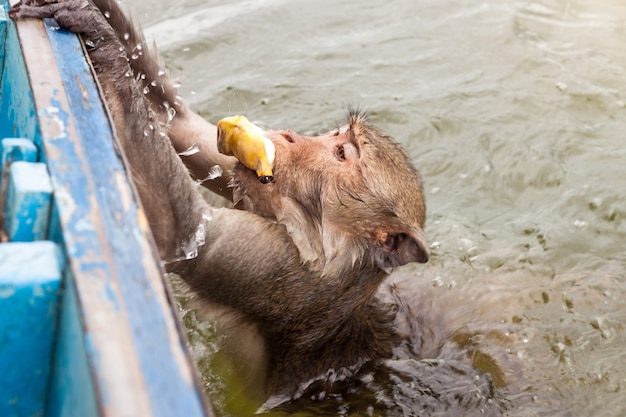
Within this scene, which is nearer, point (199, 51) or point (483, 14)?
point (199, 51)

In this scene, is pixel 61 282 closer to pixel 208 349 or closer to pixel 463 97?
pixel 208 349

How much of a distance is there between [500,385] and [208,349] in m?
1.41

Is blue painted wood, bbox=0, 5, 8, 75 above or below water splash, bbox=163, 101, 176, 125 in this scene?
above

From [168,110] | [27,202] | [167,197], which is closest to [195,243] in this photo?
[167,197]

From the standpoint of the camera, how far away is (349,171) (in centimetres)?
329

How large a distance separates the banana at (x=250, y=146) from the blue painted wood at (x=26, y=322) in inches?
60.2

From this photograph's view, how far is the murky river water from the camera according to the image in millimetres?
4164

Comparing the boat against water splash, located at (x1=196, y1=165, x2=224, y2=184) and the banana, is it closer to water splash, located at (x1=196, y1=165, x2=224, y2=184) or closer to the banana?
the banana

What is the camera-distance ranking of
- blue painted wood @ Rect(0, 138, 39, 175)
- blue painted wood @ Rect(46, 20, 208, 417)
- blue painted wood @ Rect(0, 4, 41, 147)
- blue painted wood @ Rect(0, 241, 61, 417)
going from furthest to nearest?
blue painted wood @ Rect(0, 4, 41, 147) < blue painted wood @ Rect(0, 138, 39, 175) < blue painted wood @ Rect(0, 241, 61, 417) < blue painted wood @ Rect(46, 20, 208, 417)

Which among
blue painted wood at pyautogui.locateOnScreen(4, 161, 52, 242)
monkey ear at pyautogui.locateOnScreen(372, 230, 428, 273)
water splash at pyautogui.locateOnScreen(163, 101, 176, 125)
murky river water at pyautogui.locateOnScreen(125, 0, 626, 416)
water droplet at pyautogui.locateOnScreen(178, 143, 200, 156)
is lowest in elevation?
murky river water at pyautogui.locateOnScreen(125, 0, 626, 416)

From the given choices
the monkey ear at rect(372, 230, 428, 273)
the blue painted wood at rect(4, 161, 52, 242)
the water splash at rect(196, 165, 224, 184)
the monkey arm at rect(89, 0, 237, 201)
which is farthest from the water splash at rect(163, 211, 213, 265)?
the blue painted wood at rect(4, 161, 52, 242)

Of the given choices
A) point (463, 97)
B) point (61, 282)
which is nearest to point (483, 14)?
point (463, 97)

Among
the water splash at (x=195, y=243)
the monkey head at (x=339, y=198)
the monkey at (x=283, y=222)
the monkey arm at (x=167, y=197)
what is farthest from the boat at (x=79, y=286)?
the monkey head at (x=339, y=198)

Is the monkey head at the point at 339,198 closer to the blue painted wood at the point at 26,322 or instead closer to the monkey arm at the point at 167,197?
the monkey arm at the point at 167,197
